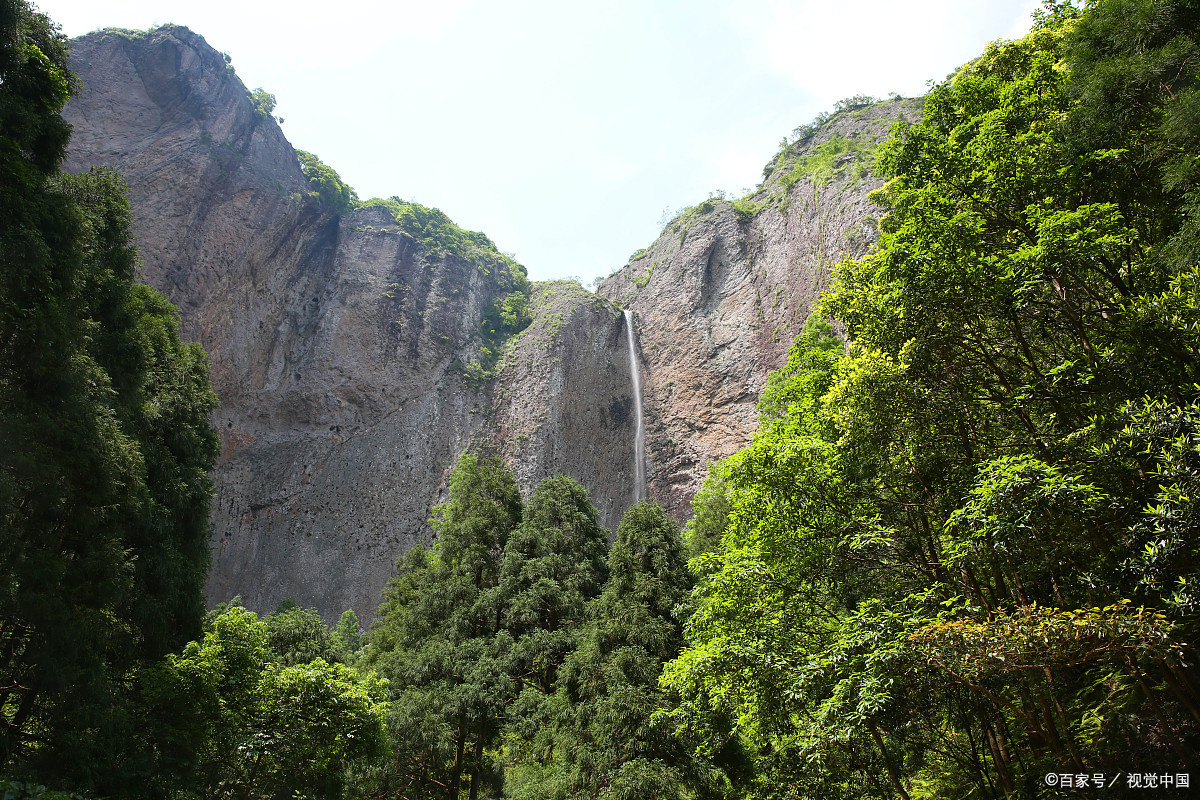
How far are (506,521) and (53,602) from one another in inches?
419

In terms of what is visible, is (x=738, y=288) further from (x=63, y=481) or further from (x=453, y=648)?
(x=63, y=481)

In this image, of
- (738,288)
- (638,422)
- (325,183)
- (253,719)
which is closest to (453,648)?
(253,719)

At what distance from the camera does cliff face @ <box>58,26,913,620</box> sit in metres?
31.1

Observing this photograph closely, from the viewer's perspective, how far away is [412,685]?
14266mm

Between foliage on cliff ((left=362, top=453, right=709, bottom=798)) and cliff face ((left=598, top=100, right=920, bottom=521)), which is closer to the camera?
foliage on cliff ((left=362, top=453, right=709, bottom=798))

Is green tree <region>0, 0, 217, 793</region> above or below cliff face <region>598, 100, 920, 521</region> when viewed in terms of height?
below

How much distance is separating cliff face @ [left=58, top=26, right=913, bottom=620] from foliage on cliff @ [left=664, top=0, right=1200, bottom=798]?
20.5m

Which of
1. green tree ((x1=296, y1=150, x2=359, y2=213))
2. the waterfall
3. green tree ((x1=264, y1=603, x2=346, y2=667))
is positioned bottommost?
green tree ((x1=264, y1=603, x2=346, y2=667))

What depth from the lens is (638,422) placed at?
3547cm

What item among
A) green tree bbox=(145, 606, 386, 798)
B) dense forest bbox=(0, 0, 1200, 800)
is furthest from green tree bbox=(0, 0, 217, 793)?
green tree bbox=(145, 606, 386, 798)

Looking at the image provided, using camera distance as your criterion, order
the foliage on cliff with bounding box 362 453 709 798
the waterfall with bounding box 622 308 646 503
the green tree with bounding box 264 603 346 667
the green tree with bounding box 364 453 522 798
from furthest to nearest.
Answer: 1. the waterfall with bounding box 622 308 646 503
2. the green tree with bounding box 264 603 346 667
3. the green tree with bounding box 364 453 522 798
4. the foliage on cliff with bounding box 362 453 709 798

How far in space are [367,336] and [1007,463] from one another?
36.4 meters

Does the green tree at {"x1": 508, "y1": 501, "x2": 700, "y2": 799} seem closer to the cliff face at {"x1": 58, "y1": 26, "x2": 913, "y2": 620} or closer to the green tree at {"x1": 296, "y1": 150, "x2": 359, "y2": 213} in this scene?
the cliff face at {"x1": 58, "y1": 26, "x2": 913, "y2": 620}

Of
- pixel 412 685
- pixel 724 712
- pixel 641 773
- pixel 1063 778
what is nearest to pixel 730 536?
pixel 724 712
